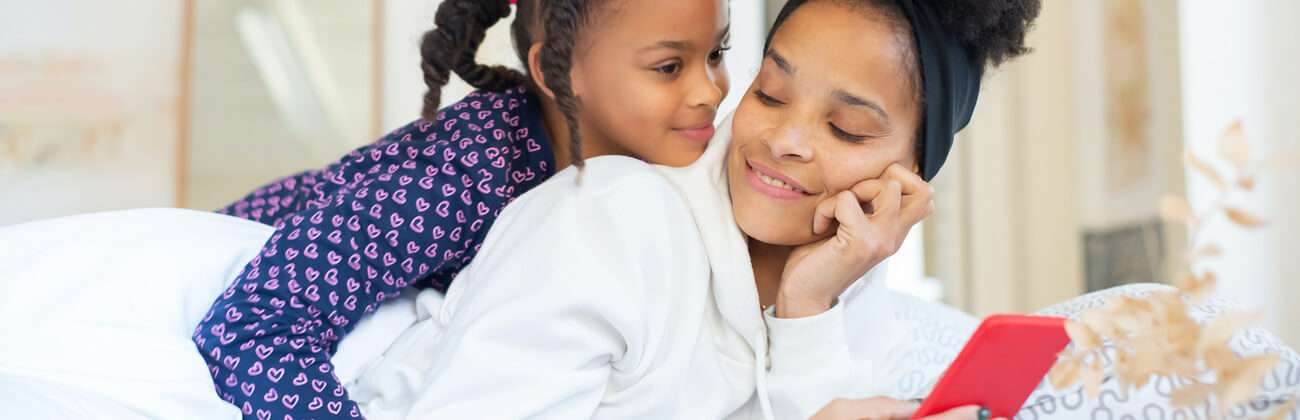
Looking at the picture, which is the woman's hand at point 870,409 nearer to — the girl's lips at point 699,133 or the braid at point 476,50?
the girl's lips at point 699,133

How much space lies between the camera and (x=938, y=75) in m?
1.38

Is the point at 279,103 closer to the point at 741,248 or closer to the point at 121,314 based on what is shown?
the point at 121,314

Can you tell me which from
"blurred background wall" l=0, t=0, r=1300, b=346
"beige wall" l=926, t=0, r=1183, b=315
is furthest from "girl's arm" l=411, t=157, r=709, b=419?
"beige wall" l=926, t=0, r=1183, b=315

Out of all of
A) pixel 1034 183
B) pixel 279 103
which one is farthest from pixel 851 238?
pixel 1034 183

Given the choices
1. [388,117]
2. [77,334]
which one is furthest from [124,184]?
[77,334]

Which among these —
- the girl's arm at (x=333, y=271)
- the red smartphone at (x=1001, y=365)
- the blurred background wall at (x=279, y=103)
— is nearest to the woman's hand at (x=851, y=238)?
the red smartphone at (x=1001, y=365)

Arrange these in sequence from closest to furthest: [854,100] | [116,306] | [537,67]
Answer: [854,100], [116,306], [537,67]

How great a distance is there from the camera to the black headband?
4.48ft

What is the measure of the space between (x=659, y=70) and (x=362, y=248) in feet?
1.52

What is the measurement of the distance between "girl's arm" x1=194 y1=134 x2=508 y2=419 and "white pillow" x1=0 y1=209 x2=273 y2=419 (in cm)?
6

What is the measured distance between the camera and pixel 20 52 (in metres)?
3.52

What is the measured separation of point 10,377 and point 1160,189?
294cm

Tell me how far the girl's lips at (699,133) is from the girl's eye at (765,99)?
177 mm

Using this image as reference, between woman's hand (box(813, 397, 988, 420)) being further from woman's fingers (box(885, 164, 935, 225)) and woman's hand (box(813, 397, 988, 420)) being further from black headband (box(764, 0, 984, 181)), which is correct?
black headband (box(764, 0, 984, 181))
